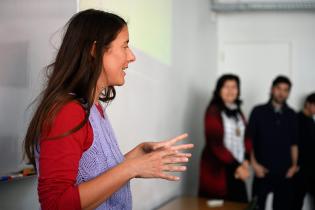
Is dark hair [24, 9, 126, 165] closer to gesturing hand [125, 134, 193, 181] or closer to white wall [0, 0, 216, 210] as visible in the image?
gesturing hand [125, 134, 193, 181]

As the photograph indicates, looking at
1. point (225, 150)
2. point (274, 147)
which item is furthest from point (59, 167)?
point (274, 147)

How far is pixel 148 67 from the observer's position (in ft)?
8.64

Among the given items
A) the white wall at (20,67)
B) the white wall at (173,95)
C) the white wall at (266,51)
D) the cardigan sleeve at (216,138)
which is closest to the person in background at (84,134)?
the white wall at (20,67)

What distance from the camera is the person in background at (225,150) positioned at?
311 cm

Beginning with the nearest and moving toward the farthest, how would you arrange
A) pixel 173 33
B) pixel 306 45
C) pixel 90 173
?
pixel 90 173
pixel 173 33
pixel 306 45

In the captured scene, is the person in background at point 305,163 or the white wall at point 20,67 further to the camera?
the person in background at point 305,163

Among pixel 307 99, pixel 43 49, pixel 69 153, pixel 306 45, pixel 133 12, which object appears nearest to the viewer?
pixel 69 153

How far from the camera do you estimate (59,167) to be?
0.93m

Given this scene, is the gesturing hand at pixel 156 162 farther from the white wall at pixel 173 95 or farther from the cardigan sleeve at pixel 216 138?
the cardigan sleeve at pixel 216 138

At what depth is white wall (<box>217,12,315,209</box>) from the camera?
4531 mm

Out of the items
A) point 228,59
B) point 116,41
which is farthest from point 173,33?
point 116,41

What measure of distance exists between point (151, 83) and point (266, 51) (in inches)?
93.8

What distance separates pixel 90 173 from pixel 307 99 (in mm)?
3541

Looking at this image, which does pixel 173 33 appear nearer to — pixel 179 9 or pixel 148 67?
pixel 179 9
